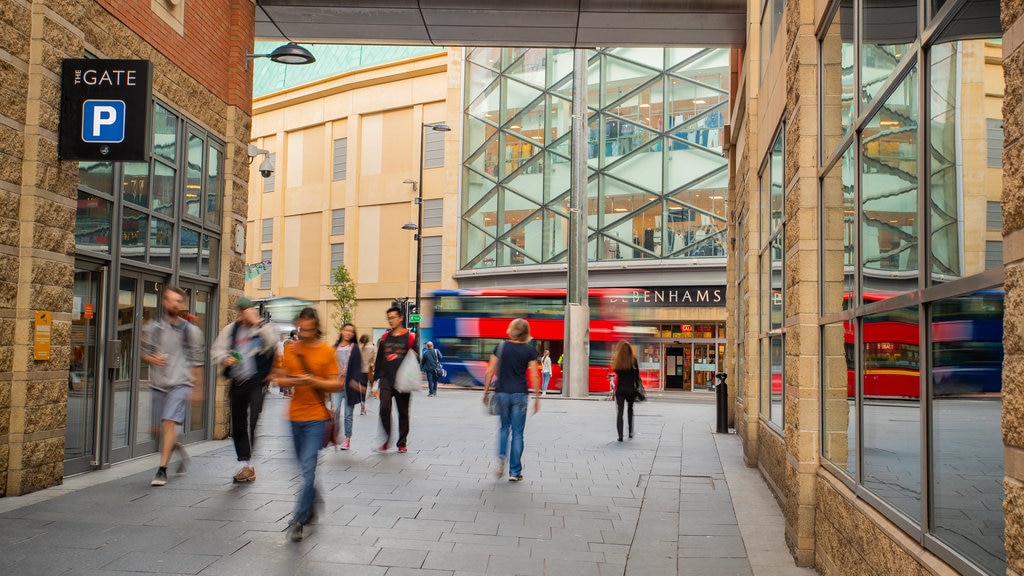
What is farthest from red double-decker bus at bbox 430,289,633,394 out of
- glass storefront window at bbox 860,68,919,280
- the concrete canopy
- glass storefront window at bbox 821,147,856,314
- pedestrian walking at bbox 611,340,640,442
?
glass storefront window at bbox 860,68,919,280

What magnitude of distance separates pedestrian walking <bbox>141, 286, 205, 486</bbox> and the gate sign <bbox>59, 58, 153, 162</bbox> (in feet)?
4.52

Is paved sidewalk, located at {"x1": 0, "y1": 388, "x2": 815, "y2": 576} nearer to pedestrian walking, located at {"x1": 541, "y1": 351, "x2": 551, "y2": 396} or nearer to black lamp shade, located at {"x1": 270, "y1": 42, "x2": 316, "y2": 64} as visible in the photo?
black lamp shade, located at {"x1": 270, "y1": 42, "x2": 316, "y2": 64}

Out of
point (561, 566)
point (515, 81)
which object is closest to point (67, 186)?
point (561, 566)

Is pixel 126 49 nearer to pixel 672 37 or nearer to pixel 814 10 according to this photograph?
pixel 814 10

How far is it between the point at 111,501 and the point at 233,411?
64.6 inches

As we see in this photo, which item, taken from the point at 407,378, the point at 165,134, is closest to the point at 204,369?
the point at 407,378

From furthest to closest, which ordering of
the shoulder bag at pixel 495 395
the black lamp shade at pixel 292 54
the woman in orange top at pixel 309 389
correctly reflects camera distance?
the black lamp shade at pixel 292 54 → the shoulder bag at pixel 495 395 → the woman in orange top at pixel 309 389

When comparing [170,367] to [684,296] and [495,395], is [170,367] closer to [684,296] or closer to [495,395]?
[495,395]

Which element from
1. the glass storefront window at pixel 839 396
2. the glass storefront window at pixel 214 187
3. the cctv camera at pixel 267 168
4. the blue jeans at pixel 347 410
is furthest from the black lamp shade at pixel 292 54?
the cctv camera at pixel 267 168

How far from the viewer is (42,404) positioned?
8.19 m

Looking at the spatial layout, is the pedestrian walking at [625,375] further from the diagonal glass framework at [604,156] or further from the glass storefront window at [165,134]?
the diagonal glass framework at [604,156]

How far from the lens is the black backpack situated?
365 inches

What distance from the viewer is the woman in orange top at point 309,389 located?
6.68 meters

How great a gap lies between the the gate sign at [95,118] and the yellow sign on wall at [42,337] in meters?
1.49
